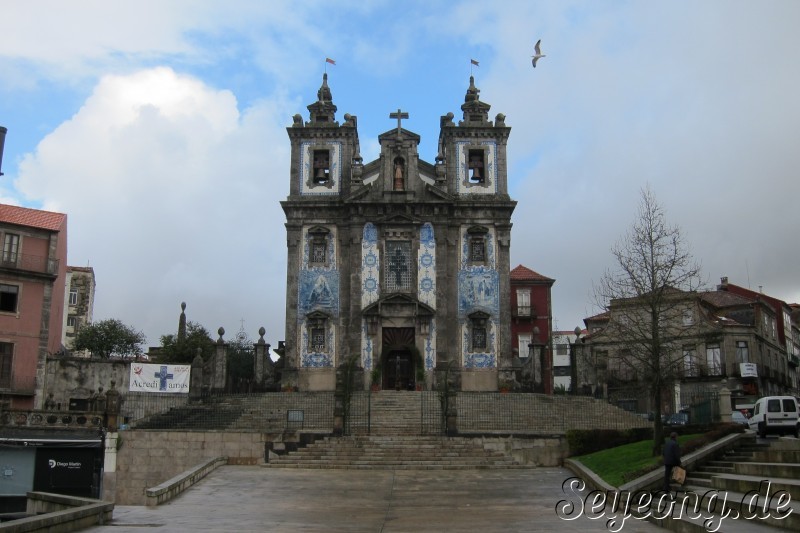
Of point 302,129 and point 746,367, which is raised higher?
point 302,129

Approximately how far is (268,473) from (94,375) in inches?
773

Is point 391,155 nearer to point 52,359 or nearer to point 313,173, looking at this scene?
point 313,173

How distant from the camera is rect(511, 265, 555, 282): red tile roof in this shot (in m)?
57.6

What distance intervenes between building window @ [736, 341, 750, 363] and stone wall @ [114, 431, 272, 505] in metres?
36.1

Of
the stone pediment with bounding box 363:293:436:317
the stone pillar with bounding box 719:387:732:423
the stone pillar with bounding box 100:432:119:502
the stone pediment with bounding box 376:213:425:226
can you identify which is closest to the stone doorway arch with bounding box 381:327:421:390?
the stone pediment with bounding box 363:293:436:317

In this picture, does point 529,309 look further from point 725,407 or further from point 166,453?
point 166,453

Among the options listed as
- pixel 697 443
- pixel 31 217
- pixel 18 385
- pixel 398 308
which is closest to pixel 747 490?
pixel 697 443

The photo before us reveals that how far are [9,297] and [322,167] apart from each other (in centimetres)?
1704

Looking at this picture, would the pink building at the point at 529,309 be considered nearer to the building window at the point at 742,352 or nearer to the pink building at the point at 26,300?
the building window at the point at 742,352

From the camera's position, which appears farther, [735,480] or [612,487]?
[612,487]

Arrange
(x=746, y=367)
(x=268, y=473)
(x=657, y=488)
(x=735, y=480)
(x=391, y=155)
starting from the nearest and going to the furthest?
(x=735, y=480) → (x=657, y=488) → (x=268, y=473) → (x=391, y=155) → (x=746, y=367)

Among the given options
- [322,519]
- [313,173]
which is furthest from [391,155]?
[322,519]

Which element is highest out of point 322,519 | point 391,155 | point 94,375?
point 391,155

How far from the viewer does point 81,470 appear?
2914 cm
